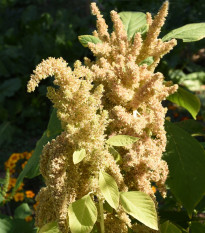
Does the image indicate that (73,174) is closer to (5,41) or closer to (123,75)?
(123,75)

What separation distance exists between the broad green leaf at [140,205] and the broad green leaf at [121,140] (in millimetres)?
155

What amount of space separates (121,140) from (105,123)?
76 millimetres

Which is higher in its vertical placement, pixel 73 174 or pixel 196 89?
pixel 73 174

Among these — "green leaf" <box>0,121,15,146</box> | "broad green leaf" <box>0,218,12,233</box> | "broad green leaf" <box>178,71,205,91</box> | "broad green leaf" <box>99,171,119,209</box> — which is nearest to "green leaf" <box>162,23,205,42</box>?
"broad green leaf" <box>99,171,119,209</box>

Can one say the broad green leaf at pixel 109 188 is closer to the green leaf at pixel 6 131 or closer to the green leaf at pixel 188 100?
the green leaf at pixel 188 100

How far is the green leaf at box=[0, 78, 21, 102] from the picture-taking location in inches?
223

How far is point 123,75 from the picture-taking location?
1.22m

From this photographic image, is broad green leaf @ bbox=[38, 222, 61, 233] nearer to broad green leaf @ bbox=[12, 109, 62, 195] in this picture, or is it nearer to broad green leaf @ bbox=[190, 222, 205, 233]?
broad green leaf @ bbox=[12, 109, 62, 195]

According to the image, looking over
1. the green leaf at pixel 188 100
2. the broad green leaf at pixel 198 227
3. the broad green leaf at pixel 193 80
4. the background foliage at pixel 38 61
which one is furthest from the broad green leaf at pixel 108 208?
the broad green leaf at pixel 193 80

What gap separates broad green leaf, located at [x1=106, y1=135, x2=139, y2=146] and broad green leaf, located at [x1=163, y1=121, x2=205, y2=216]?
1.44 ft

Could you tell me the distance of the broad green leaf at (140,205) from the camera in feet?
3.59

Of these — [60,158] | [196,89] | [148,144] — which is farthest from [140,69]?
[196,89]

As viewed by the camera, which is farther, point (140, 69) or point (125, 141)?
point (140, 69)

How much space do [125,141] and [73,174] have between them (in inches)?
7.0
